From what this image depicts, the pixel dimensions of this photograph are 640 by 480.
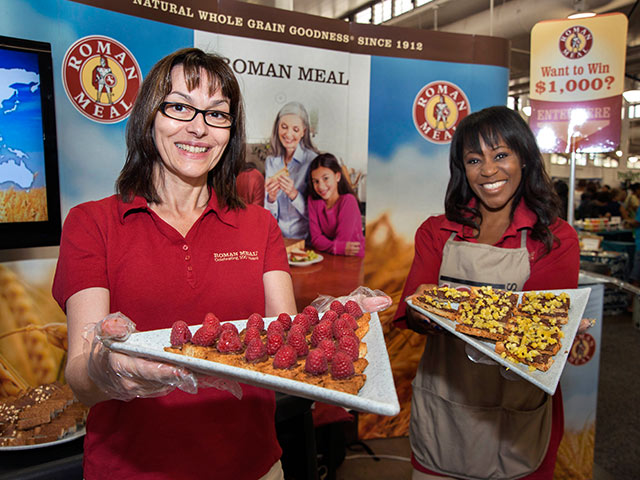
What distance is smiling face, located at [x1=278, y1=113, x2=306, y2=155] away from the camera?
315 centimetres

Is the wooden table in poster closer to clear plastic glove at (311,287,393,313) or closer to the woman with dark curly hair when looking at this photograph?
the woman with dark curly hair

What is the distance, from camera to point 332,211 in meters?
3.37

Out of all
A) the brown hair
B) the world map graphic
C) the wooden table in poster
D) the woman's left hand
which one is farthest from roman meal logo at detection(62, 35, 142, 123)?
the wooden table in poster

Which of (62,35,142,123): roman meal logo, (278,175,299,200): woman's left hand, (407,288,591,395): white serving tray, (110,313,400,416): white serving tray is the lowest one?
(407,288,591,395): white serving tray

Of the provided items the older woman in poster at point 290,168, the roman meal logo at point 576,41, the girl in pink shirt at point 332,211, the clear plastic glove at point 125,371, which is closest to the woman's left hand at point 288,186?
the older woman in poster at point 290,168

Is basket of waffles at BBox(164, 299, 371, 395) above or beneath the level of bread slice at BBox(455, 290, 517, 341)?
above

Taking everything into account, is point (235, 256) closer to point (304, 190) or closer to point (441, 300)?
point (441, 300)

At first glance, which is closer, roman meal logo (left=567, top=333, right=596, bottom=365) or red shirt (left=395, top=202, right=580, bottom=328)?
red shirt (left=395, top=202, right=580, bottom=328)

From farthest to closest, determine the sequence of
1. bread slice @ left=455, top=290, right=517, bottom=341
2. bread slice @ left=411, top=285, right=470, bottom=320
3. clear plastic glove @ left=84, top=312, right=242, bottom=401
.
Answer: bread slice @ left=411, top=285, right=470, bottom=320, bread slice @ left=455, top=290, right=517, bottom=341, clear plastic glove @ left=84, top=312, right=242, bottom=401

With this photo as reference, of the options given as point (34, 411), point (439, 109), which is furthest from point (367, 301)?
point (439, 109)

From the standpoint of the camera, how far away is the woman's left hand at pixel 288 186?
3.20 m

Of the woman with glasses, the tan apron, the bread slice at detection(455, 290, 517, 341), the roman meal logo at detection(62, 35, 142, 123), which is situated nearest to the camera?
the woman with glasses

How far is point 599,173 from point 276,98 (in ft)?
72.2

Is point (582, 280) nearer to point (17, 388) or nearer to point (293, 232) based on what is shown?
point (293, 232)
